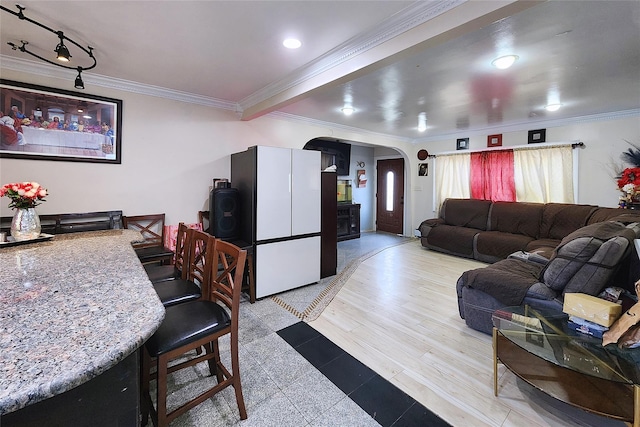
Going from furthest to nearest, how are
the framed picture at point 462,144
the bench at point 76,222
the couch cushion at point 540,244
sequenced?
the framed picture at point 462,144 < the couch cushion at point 540,244 < the bench at point 76,222

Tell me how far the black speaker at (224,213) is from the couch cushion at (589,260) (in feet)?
10.5

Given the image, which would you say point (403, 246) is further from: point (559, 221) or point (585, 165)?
point (585, 165)

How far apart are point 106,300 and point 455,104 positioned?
4346 millimetres

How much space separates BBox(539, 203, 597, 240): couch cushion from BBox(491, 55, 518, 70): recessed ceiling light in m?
3.19

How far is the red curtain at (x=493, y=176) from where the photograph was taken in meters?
5.36

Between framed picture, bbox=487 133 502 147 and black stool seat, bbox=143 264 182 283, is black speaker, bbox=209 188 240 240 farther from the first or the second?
framed picture, bbox=487 133 502 147

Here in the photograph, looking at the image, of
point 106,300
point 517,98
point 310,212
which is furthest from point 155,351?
point 517,98

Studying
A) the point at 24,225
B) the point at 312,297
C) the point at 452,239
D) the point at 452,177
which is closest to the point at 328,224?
the point at 312,297

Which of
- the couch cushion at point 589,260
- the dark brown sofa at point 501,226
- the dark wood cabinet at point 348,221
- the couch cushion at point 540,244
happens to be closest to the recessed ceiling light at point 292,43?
the couch cushion at point 589,260

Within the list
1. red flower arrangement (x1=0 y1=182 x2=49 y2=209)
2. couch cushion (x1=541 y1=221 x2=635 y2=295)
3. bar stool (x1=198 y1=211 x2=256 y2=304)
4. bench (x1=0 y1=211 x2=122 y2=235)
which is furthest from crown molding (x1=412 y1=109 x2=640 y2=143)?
red flower arrangement (x1=0 y1=182 x2=49 y2=209)

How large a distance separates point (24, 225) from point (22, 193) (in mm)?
237

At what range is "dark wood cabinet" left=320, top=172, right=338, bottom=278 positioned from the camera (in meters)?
3.93

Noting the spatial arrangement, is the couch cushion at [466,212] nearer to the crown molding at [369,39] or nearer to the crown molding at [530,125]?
the crown molding at [530,125]

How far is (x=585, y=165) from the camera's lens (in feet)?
14.8
